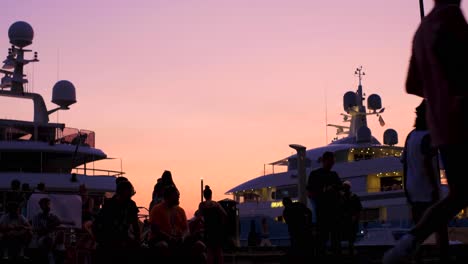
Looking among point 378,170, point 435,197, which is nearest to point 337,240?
point 435,197

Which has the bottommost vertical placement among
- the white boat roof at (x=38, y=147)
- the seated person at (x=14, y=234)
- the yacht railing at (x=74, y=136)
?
the seated person at (x=14, y=234)

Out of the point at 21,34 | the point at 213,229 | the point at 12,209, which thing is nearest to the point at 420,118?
the point at 213,229

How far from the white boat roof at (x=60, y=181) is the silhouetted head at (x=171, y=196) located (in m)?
20.2

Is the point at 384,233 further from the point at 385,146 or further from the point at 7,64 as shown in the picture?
the point at 385,146

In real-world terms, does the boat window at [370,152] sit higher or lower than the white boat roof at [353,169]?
higher

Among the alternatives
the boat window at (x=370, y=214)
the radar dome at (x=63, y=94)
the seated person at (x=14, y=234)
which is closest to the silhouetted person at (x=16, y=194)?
the seated person at (x=14, y=234)

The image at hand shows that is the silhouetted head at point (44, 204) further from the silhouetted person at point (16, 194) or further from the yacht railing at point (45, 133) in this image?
the yacht railing at point (45, 133)

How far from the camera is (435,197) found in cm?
609

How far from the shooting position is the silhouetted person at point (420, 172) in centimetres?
607

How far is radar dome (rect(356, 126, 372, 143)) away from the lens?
177 feet

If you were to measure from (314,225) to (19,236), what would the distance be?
5.44 m

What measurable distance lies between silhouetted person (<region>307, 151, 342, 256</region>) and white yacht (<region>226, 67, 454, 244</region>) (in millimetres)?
29963

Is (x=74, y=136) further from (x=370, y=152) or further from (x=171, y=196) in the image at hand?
(x=370, y=152)

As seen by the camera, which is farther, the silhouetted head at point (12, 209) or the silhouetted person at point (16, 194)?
the silhouetted person at point (16, 194)
